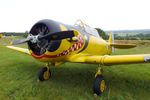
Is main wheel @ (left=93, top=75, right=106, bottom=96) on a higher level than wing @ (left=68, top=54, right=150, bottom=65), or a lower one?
lower

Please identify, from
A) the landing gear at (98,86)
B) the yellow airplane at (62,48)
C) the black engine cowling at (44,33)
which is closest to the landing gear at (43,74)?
the yellow airplane at (62,48)

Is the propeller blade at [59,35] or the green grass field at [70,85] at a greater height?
the propeller blade at [59,35]

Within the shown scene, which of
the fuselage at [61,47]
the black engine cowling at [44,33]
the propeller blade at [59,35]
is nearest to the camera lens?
the propeller blade at [59,35]

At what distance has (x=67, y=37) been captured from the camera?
19.4ft

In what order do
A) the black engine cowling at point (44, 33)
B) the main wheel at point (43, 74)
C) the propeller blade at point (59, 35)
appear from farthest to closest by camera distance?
1. the main wheel at point (43, 74)
2. the black engine cowling at point (44, 33)
3. the propeller blade at point (59, 35)

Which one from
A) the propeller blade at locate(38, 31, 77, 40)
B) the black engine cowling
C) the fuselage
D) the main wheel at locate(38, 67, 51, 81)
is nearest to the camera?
the propeller blade at locate(38, 31, 77, 40)

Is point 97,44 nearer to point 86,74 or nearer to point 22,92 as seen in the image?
point 86,74

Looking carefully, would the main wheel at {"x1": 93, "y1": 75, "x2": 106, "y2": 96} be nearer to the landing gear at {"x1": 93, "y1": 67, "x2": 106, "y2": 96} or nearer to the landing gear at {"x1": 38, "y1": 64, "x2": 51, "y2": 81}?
the landing gear at {"x1": 93, "y1": 67, "x2": 106, "y2": 96}

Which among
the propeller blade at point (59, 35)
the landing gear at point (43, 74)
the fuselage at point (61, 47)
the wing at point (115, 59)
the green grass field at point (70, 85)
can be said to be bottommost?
the green grass field at point (70, 85)

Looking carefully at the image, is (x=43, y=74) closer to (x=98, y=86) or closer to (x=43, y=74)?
(x=43, y=74)

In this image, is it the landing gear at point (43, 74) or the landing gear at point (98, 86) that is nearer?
the landing gear at point (98, 86)

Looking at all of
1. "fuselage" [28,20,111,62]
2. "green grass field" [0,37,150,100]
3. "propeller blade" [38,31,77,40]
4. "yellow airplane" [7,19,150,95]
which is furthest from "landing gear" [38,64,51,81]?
"propeller blade" [38,31,77,40]

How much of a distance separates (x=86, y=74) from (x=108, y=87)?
1.80 meters

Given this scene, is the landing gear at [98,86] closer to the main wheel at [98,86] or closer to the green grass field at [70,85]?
the main wheel at [98,86]
